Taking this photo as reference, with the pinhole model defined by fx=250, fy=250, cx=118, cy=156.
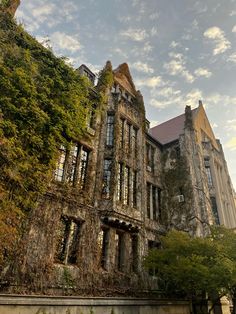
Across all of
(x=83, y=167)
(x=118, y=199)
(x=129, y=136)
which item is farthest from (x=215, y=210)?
(x=83, y=167)

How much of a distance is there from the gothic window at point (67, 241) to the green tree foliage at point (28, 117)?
2.38 meters

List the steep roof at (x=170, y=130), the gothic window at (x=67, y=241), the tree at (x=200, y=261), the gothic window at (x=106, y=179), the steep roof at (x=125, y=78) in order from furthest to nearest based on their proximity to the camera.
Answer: the steep roof at (x=170, y=130), the steep roof at (x=125, y=78), the gothic window at (x=106, y=179), the tree at (x=200, y=261), the gothic window at (x=67, y=241)

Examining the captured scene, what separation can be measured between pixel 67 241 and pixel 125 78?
1905cm

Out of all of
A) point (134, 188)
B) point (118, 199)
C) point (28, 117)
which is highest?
point (28, 117)

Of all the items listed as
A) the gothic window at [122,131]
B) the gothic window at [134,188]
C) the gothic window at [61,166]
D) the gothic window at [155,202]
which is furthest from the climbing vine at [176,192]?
the gothic window at [61,166]

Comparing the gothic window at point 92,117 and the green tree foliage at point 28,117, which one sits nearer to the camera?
the green tree foliage at point 28,117

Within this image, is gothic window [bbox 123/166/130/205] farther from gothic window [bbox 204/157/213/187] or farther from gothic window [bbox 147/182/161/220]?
gothic window [bbox 204/157/213/187]

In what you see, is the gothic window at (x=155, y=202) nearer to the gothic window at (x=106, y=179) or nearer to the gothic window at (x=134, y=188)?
the gothic window at (x=134, y=188)

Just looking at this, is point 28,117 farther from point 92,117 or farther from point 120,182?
point 120,182

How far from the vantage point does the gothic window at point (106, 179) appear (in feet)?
54.9

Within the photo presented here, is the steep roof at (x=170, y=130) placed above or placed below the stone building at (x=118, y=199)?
above

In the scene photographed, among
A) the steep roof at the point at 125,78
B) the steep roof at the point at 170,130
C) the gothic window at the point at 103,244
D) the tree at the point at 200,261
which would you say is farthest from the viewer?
the steep roof at the point at 170,130

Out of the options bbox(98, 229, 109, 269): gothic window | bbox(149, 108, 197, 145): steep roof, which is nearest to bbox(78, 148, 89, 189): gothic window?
bbox(98, 229, 109, 269): gothic window

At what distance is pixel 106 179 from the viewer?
17.4 m
